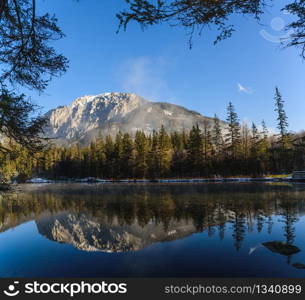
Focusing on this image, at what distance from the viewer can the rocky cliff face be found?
6.85 metres

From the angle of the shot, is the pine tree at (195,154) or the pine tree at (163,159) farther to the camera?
the pine tree at (163,159)

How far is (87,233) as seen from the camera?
8.38 m

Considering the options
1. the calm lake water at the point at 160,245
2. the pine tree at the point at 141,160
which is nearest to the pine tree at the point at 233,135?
the pine tree at the point at 141,160

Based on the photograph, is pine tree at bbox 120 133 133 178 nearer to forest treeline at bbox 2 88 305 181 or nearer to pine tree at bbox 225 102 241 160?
forest treeline at bbox 2 88 305 181

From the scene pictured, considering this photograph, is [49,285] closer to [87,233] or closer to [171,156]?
[87,233]

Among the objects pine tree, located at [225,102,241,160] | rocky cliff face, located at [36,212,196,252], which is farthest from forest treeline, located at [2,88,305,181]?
rocky cliff face, located at [36,212,196,252]

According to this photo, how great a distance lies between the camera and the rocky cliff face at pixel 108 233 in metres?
6.85

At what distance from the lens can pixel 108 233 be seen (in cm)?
813

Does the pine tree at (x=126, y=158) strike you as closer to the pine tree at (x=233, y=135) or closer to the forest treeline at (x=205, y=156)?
the forest treeline at (x=205, y=156)

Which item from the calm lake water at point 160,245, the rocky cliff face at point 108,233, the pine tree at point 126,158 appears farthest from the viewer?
the pine tree at point 126,158

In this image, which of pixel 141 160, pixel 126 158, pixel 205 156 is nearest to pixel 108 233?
pixel 205 156

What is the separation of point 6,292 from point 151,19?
5.44 meters

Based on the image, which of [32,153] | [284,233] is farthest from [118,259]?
[284,233]

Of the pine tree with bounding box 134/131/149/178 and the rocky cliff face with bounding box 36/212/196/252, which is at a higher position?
the pine tree with bounding box 134/131/149/178
